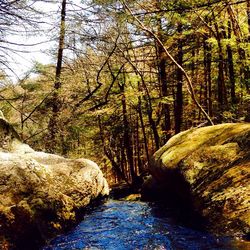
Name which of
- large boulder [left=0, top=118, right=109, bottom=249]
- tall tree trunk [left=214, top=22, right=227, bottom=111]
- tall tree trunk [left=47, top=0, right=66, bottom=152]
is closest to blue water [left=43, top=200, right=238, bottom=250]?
large boulder [left=0, top=118, right=109, bottom=249]

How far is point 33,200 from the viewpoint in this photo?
15.0 ft

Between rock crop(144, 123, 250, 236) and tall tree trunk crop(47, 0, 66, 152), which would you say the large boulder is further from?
tall tree trunk crop(47, 0, 66, 152)

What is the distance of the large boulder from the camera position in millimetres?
4184

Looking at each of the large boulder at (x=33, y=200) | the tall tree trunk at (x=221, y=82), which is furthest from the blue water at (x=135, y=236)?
the tall tree trunk at (x=221, y=82)

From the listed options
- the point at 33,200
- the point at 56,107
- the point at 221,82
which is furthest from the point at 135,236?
the point at 221,82

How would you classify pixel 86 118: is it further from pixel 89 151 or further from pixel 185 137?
pixel 185 137

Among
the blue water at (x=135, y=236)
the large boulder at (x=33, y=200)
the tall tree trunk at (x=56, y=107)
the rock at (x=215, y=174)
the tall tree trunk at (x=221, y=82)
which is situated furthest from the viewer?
the tall tree trunk at (x=56, y=107)

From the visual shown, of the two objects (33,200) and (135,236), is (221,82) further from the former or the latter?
(33,200)

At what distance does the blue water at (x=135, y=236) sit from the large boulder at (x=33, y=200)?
0.89ft

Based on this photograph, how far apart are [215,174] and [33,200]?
300 centimetres

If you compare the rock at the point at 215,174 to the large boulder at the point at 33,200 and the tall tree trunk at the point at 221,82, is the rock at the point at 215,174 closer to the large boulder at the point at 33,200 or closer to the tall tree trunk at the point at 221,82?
the large boulder at the point at 33,200

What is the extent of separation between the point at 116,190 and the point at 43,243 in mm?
11459

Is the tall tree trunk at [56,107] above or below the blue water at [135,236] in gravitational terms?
above

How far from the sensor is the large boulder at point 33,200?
13.7 ft
